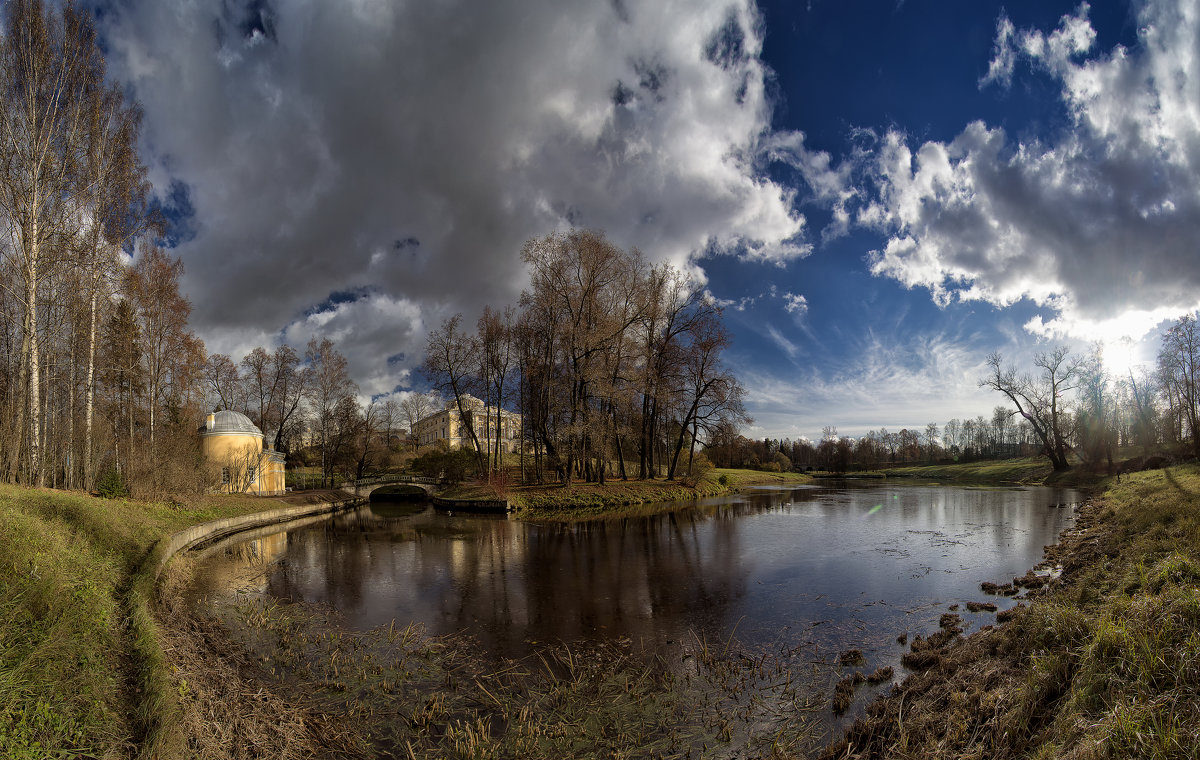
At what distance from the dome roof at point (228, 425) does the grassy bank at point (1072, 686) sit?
3633 cm

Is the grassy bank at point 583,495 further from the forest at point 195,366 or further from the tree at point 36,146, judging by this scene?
the tree at point 36,146

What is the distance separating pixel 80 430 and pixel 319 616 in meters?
15.4

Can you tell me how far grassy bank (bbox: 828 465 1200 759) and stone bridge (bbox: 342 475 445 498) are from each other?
3665cm

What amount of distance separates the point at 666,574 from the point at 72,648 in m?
10.8

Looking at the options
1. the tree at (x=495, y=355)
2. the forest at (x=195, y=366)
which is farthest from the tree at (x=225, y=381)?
the tree at (x=495, y=355)

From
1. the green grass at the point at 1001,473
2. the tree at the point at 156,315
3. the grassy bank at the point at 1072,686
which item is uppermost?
the tree at the point at 156,315

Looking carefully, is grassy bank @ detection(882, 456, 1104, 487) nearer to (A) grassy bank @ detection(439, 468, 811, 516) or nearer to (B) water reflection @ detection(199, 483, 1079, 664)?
(B) water reflection @ detection(199, 483, 1079, 664)

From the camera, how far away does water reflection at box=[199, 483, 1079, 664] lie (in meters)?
8.84

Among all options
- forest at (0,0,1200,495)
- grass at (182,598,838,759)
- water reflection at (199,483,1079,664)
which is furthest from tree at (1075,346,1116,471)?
grass at (182,598,838,759)

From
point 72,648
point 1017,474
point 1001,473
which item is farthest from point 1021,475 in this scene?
point 72,648

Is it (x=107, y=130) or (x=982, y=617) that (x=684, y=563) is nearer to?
(x=982, y=617)

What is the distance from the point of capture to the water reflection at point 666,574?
8844mm

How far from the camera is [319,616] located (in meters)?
9.62

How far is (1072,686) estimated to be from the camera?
411cm
